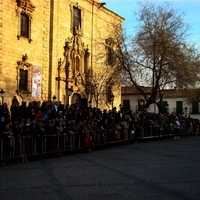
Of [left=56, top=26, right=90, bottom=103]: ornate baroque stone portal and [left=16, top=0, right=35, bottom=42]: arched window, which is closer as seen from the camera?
[left=16, top=0, right=35, bottom=42]: arched window

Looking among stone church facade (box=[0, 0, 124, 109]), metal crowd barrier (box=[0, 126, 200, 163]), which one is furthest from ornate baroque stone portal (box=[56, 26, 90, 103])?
metal crowd barrier (box=[0, 126, 200, 163])

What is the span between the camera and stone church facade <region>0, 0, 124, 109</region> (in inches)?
1135

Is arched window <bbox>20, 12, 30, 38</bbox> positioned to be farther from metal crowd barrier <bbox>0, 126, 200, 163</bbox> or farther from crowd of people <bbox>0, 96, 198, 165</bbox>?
metal crowd barrier <bbox>0, 126, 200, 163</bbox>

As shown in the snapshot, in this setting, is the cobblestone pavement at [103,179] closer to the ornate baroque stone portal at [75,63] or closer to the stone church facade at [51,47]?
the stone church facade at [51,47]

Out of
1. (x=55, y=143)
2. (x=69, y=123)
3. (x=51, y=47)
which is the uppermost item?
(x=51, y=47)

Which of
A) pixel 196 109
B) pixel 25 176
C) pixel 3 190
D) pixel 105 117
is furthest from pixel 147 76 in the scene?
pixel 196 109

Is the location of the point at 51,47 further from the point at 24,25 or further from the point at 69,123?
the point at 69,123

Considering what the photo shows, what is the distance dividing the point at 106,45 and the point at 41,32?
236 inches

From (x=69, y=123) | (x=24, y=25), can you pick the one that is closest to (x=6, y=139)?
(x=69, y=123)

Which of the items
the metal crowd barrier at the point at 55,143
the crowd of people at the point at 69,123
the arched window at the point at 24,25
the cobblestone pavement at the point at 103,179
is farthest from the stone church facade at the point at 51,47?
the cobblestone pavement at the point at 103,179

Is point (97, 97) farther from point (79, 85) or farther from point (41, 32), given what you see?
point (41, 32)

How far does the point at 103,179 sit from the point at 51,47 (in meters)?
23.2

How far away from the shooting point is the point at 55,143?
17.1 m

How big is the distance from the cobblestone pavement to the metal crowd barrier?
0.51m
